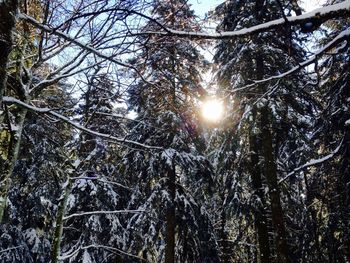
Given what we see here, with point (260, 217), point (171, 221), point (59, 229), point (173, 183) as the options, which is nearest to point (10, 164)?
point (59, 229)

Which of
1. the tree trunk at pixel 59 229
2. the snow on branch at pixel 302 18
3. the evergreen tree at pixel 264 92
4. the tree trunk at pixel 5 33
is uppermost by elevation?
the evergreen tree at pixel 264 92

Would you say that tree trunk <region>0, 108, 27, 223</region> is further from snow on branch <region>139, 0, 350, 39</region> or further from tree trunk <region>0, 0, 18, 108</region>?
snow on branch <region>139, 0, 350, 39</region>

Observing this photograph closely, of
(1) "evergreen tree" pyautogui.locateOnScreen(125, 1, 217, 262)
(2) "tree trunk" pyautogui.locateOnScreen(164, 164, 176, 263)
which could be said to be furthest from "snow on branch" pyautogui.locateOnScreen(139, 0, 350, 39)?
(2) "tree trunk" pyautogui.locateOnScreen(164, 164, 176, 263)

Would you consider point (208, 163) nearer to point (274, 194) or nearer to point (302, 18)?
point (274, 194)

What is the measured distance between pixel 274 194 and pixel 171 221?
12.3ft

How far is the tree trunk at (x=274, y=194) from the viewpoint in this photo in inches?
350

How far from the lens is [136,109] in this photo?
1408cm

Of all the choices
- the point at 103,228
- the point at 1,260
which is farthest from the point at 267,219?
the point at 1,260

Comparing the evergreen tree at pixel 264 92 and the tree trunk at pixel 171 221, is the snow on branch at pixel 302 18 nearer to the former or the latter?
the evergreen tree at pixel 264 92

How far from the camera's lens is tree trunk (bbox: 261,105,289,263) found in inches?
350

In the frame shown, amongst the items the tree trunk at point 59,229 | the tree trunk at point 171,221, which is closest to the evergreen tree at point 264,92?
the tree trunk at point 171,221

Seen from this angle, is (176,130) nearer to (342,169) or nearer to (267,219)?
(267,219)

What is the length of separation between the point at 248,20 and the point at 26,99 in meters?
7.52

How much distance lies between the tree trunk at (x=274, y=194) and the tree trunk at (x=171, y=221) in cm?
306
